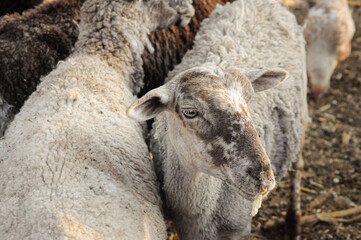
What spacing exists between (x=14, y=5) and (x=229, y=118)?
323 centimetres

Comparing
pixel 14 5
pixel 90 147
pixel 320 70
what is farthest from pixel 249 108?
pixel 320 70

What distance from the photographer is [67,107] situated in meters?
2.79

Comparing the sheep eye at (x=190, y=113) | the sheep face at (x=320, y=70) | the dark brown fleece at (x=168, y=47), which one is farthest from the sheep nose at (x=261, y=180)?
the sheep face at (x=320, y=70)

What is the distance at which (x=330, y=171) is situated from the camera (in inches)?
204

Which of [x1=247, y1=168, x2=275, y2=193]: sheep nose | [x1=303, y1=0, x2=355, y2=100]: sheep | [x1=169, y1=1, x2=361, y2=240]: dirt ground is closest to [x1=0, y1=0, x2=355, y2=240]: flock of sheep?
[x1=247, y1=168, x2=275, y2=193]: sheep nose

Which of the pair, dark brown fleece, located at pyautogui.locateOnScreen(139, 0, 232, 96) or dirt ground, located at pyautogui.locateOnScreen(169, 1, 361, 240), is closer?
dark brown fleece, located at pyautogui.locateOnScreen(139, 0, 232, 96)

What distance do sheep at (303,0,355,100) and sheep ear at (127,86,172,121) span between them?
15.9 ft

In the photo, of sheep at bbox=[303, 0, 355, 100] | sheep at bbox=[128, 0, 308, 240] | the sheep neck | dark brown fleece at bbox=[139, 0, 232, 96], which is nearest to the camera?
sheep at bbox=[128, 0, 308, 240]

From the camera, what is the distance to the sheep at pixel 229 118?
2254 millimetres

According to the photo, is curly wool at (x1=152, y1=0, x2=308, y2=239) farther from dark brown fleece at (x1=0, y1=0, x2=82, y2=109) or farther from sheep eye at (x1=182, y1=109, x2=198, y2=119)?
dark brown fleece at (x1=0, y1=0, x2=82, y2=109)

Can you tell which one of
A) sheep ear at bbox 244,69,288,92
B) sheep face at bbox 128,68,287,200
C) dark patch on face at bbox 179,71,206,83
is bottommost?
sheep ear at bbox 244,69,288,92

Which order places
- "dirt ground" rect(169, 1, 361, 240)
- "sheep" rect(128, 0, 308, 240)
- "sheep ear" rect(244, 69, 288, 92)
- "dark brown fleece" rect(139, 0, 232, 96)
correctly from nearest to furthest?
"sheep" rect(128, 0, 308, 240)
"sheep ear" rect(244, 69, 288, 92)
"dark brown fleece" rect(139, 0, 232, 96)
"dirt ground" rect(169, 1, 361, 240)

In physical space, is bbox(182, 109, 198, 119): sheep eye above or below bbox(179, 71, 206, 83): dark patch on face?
below

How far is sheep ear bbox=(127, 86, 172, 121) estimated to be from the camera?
2.40m
